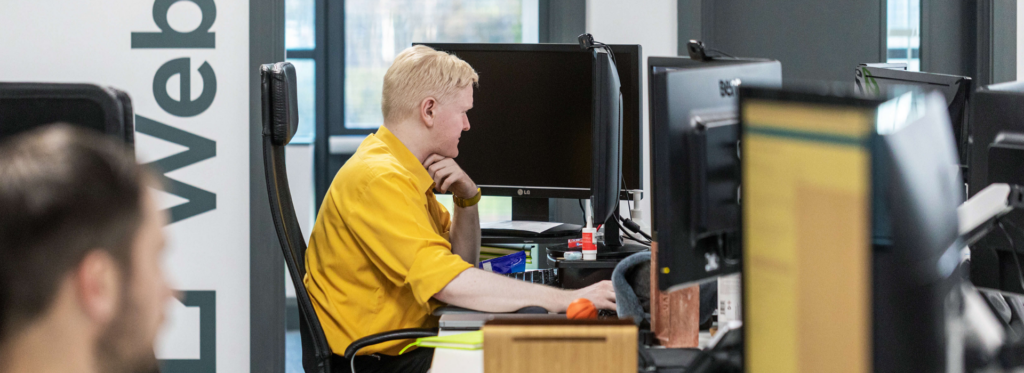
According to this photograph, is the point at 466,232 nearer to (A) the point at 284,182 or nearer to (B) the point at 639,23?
(A) the point at 284,182

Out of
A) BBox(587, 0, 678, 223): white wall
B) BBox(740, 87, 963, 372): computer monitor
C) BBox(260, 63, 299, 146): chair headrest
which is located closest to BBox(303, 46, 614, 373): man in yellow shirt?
BBox(260, 63, 299, 146): chair headrest

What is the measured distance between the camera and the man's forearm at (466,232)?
2.00 m

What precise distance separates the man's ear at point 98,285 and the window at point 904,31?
10.1 feet

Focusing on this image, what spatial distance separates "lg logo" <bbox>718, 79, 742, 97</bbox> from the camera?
108 centimetres

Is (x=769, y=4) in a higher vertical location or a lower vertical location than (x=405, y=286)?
higher

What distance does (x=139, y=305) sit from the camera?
0.62m

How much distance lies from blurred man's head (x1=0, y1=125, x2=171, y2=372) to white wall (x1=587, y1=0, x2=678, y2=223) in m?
2.38

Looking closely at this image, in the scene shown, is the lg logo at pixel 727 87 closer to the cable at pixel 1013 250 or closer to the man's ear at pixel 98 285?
the cable at pixel 1013 250

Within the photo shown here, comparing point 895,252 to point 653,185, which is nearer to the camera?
point 895,252

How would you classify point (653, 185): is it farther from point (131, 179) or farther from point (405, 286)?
point (405, 286)

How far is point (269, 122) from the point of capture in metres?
1.55

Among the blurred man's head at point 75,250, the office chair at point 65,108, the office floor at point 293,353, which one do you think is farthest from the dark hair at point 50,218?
the office floor at point 293,353

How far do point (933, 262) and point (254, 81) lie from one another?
2347 millimetres

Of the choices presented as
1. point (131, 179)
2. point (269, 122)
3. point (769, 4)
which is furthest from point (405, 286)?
point (769, 4)
